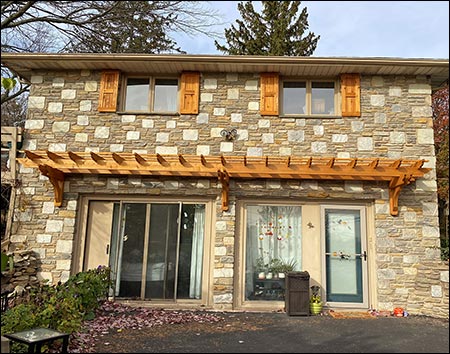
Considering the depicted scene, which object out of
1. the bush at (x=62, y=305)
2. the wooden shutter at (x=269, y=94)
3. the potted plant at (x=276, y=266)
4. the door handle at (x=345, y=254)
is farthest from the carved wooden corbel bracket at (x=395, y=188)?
the bush at (x=62, y=305)

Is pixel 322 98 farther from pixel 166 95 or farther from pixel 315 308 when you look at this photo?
pixel 315 308

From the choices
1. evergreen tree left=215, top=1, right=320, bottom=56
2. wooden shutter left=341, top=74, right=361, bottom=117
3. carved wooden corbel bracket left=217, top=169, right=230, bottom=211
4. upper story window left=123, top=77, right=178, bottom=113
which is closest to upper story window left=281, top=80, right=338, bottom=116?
wooden shutter left=341, top=74, right=361, bottom=117

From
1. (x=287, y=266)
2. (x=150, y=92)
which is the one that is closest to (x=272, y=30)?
(x=150, y=92)

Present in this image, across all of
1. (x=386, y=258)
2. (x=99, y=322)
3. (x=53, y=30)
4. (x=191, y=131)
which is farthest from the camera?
(x=53, y=30)

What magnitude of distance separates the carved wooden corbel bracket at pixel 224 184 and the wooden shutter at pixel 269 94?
56.8 inches

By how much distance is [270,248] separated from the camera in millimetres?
6730

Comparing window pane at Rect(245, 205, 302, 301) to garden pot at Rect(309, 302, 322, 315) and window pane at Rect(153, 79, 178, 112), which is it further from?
window pane at Rect(153, 79, 178, 112)

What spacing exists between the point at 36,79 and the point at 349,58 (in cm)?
582

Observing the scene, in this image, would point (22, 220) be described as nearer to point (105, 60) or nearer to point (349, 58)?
point (105, 60)

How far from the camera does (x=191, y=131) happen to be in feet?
22.7

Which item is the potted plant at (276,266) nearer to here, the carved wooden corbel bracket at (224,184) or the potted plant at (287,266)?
the potted plant at (287,266)

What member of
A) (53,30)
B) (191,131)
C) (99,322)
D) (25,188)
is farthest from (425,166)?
(53,30)

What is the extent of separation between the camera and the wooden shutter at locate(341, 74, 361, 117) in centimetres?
684

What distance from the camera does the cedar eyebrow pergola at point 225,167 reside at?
20.8ft
